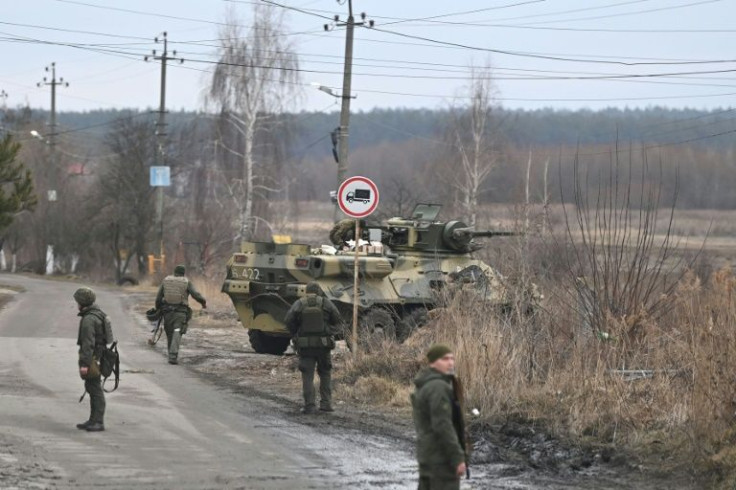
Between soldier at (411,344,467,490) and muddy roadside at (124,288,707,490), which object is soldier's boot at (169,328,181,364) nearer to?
muddy roadside at (124,288,707,490)

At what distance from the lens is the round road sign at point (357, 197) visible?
17.4m

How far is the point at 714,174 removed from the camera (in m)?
54.2

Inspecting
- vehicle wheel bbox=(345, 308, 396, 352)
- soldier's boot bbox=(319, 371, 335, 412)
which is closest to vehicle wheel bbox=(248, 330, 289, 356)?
vehicle wheel bbox=(345, 308, 396, 352)

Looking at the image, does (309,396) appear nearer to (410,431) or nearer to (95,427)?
(410,431)

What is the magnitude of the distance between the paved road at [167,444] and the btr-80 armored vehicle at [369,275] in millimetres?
2664

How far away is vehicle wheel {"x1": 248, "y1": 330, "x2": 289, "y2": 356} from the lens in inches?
855

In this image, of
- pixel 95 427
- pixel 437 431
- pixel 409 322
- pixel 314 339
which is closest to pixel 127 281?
pixel 409 322

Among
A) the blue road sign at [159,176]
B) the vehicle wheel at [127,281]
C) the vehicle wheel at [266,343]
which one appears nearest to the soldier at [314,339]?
the vehicle wheel at [266,343]

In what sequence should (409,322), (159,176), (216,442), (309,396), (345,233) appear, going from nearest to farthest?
(216,442) < (309,396) < (409,322) < (345,233) < (159,176)

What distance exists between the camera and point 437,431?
8039mm

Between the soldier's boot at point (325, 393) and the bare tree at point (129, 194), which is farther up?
the bare tree at point (129, 194)

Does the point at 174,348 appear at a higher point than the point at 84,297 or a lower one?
lower

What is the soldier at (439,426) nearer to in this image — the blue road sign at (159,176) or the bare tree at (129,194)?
the blue road sign at (159,176)

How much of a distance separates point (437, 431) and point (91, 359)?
5531 millimetres
